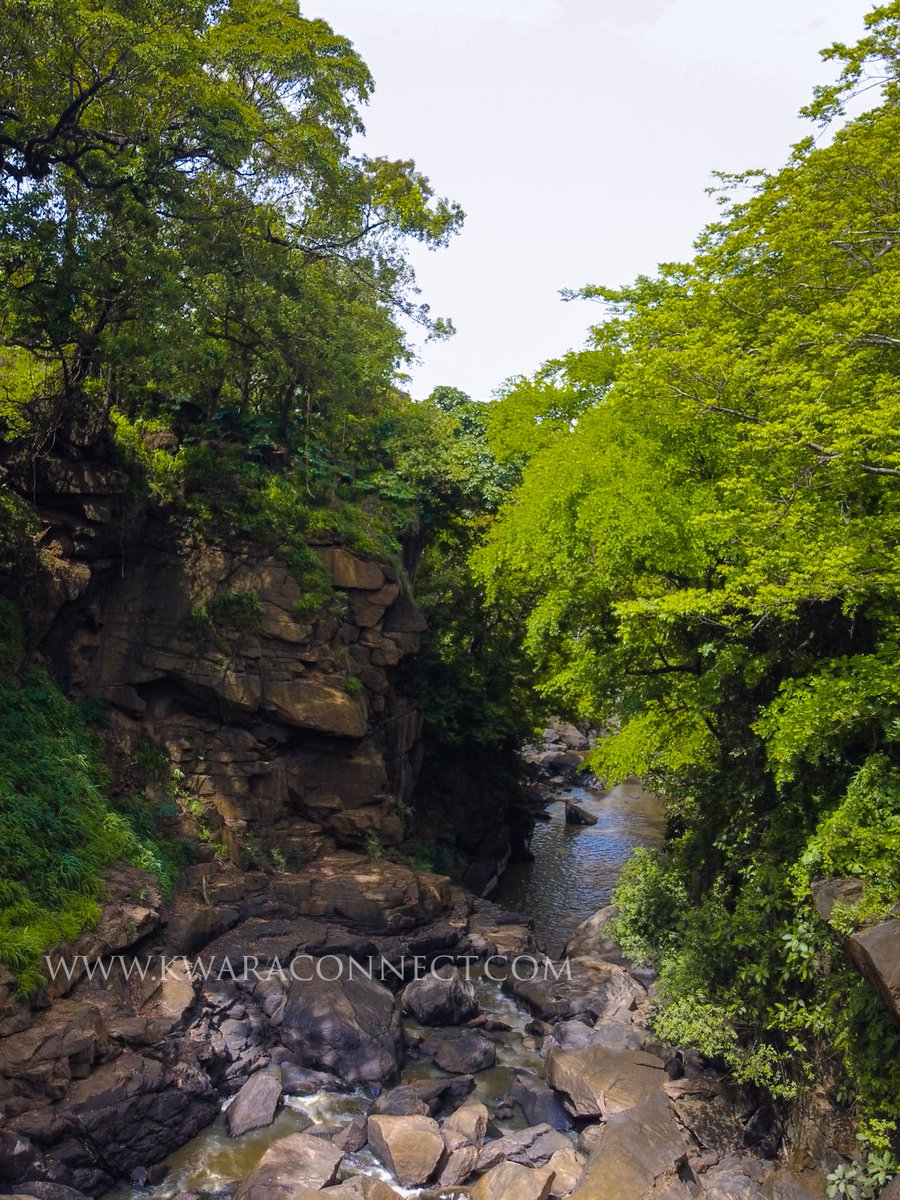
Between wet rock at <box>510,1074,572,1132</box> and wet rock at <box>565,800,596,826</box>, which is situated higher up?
wet rock at <box>565,800,596,826</box>

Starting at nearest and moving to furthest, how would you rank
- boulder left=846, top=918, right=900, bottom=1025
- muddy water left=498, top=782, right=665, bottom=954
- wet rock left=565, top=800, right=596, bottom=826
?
boulder left=846, top=918, right=900, bottom=1025, muddy water left=498, top=782, right=665, bottom=954, wet rock left=565, top=800, right=596, bottom=826

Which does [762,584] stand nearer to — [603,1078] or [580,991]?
[603,1078]

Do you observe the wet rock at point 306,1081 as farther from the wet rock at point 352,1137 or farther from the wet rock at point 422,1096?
the wet rock at point 352,1137

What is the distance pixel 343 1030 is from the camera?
47.5ft

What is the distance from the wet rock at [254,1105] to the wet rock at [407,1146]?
61.1 inches

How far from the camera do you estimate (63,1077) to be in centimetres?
1159

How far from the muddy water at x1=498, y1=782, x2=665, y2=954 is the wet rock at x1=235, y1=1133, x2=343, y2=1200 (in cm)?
1044

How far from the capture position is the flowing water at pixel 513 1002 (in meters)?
11.7

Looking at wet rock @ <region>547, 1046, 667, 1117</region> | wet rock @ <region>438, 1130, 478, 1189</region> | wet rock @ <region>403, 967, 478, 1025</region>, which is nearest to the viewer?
wet rock @ <region>438, 1130, 478, 1189</region>

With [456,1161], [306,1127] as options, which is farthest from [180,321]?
[456,1161]

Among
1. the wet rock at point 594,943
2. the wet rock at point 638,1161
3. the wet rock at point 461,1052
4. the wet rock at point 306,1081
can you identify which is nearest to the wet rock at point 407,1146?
the wet rock at point 306,1081

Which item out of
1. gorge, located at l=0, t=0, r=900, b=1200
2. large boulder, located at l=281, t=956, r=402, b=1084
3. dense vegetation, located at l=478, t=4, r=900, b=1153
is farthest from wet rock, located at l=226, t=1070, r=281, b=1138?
dense vegetation, located at l=478, t=4, r=900, b=1153

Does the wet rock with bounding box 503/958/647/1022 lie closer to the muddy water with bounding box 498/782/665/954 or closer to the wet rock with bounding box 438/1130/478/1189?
the muddy water with bounding box 498/782/665/954

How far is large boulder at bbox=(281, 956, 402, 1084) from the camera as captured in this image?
14.1 meters
